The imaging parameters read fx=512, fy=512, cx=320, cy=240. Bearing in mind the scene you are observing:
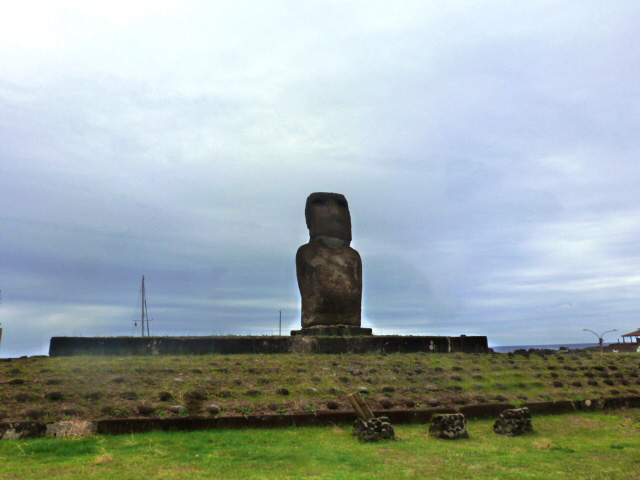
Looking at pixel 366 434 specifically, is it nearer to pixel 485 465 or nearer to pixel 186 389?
pixel 485 465

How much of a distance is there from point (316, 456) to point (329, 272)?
10161mm

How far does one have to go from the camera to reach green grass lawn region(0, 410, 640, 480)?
250 inches

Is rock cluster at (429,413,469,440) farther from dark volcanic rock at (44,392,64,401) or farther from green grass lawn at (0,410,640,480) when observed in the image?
dark volcanic rock at (44,392,64,401)

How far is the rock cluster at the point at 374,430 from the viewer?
8.19 metres

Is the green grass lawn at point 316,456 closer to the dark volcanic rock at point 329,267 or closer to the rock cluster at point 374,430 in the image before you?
the rock cluster at point 374,430

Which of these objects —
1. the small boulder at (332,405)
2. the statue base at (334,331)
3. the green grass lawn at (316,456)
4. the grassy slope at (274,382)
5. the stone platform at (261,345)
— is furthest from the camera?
the statue base at (334,331)

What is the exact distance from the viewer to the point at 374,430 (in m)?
8.23

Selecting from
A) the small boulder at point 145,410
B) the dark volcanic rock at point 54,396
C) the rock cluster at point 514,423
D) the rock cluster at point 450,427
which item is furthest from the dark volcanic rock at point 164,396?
the rock cluster at point 514,423

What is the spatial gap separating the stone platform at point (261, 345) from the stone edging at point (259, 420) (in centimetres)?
496

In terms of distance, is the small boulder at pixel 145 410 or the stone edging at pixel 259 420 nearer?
the stone edging at pixel 259 420

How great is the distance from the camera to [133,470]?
6332 millimetres

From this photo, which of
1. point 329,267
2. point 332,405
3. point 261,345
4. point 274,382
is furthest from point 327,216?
point 332,405

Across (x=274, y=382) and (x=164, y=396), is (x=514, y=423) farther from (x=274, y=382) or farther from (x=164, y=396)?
(x=164, y=396)

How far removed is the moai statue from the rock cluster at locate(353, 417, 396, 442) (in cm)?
780
